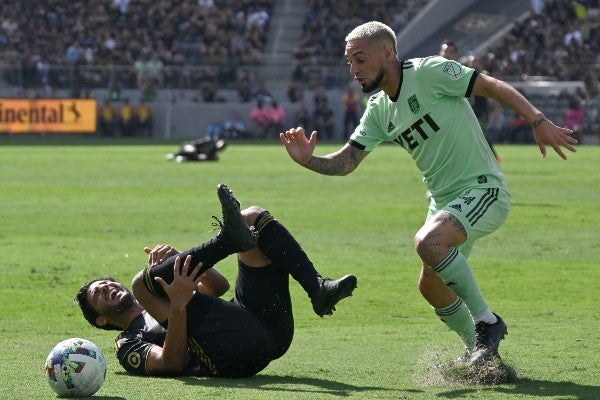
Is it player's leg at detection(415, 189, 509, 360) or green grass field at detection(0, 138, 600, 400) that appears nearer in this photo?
player's leg at detection(415, 189, 509, 360)

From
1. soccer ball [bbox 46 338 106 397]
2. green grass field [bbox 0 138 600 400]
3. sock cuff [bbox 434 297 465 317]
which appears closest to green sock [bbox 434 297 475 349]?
sock cuff [bbox 434 297 465 317]

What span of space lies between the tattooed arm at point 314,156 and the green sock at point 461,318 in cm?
115

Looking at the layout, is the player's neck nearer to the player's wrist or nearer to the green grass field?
the player's wrist

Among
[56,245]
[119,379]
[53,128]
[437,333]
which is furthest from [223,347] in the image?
[53,128]

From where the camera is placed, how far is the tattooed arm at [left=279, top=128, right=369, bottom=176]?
26.9 feet

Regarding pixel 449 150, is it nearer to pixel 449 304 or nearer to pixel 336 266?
pixel 449 304

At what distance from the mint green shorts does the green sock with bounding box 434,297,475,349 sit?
0.52 meters

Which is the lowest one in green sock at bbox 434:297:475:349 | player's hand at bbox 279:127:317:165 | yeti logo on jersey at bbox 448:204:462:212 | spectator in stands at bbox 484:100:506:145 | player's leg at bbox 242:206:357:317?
spectator in stands at bbox 484:100:506:145

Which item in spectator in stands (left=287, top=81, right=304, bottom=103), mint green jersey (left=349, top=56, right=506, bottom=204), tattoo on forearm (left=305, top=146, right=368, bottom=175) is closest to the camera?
mint green jersey (left=349, top=56, right=506, bottom=204)

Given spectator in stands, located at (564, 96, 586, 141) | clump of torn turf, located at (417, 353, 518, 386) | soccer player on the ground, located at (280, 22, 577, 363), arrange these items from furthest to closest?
spectator in stands, located at (564, 96, 586, 141) → soccer player on the ground, located at (280, 22, 577, 363) → clump of torn turf, located at (417, 353, 518, 386)

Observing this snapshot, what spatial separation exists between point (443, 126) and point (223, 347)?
1929mm

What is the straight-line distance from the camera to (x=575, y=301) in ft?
37.1

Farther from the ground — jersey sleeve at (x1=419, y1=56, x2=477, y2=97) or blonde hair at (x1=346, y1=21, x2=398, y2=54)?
blonde hair at (x1=346, y1=21, x2=398, y2=54)

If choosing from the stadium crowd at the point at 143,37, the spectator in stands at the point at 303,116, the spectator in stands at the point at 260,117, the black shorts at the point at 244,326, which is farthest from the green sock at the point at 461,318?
the stadium crowd at the point at 143,37
